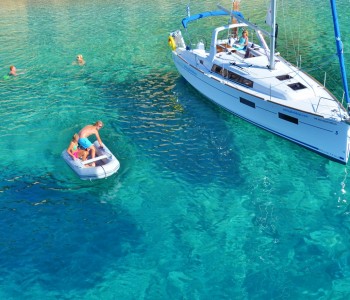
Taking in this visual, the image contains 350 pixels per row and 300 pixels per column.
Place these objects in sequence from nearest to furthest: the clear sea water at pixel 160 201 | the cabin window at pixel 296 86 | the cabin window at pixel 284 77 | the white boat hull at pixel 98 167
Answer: the clear sea water at pixel 160 201
the white boat hull at pixel 98 167
the cabin window at pixel 296 86
the cabin window at pixel 284 77

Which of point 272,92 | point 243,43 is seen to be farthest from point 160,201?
point 243,43

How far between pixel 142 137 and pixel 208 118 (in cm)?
433

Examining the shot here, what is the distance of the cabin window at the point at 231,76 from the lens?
75.3 feet

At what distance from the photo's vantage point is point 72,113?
25.2 m

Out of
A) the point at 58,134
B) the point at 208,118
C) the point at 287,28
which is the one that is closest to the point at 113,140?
the point at 58,134

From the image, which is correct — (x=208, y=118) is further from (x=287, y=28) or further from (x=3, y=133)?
(x=287, y=28)

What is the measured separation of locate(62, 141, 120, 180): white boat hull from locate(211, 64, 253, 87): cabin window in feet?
28.3

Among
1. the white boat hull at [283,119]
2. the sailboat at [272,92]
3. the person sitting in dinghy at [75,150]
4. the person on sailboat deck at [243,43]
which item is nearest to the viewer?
the white boat hull at [283,119]

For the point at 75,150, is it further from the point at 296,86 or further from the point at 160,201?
the point at 296,86

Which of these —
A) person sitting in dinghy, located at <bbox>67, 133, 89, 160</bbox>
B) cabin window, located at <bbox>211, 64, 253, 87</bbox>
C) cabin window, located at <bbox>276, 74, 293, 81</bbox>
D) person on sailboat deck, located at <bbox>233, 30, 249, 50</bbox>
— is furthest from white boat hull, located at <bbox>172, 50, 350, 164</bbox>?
person sitting in dinghy, located at <bbox>67, 133, 89, 160</bbox>

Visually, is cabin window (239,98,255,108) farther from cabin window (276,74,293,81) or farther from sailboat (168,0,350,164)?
cabin window (276,74,293,81)

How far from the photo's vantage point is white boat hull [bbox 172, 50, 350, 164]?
1911 cm

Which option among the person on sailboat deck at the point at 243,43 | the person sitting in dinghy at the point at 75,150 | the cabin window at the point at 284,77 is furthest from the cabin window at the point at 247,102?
the person sitting in dinghy at the point at 75,150

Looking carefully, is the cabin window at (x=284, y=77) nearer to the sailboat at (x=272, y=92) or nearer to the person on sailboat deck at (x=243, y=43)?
the sailboat at (x=272, y=92)
